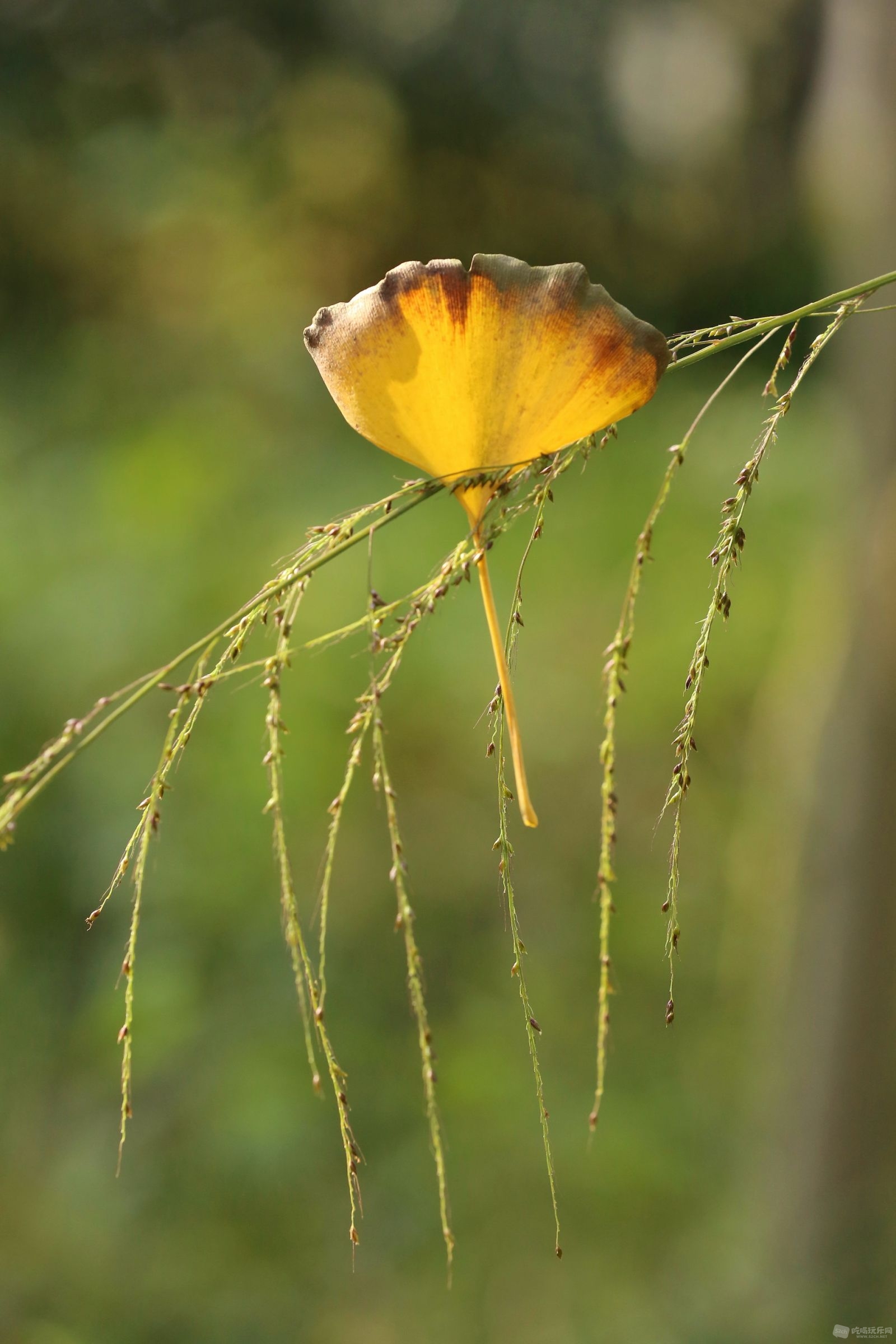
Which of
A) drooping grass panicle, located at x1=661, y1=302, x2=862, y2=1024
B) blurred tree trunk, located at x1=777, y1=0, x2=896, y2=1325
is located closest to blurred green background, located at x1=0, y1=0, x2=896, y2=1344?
blurred tree trunk, located at x1=777, y1=0, x2=896, y2=1325

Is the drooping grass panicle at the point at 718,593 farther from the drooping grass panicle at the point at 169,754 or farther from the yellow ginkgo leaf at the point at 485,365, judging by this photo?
the drooping grass panicle at the point at 169,754

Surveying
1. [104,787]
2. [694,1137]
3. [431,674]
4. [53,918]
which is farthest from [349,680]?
[694,1137]

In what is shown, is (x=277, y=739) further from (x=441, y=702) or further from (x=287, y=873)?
(x=441, y=702)

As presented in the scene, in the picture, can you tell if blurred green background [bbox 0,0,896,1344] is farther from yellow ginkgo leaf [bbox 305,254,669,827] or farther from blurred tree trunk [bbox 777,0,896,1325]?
yellow ginkgo leaf [bbox 305,254,669,827]

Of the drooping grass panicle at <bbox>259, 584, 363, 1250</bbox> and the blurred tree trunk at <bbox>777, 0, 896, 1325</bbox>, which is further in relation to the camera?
the blurred tree trunk at <bbox>777, 0, 896, 1325</bbox>

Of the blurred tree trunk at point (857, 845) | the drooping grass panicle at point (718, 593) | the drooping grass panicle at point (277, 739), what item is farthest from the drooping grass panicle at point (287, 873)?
the blurred tree trunk at point (857, 845)
